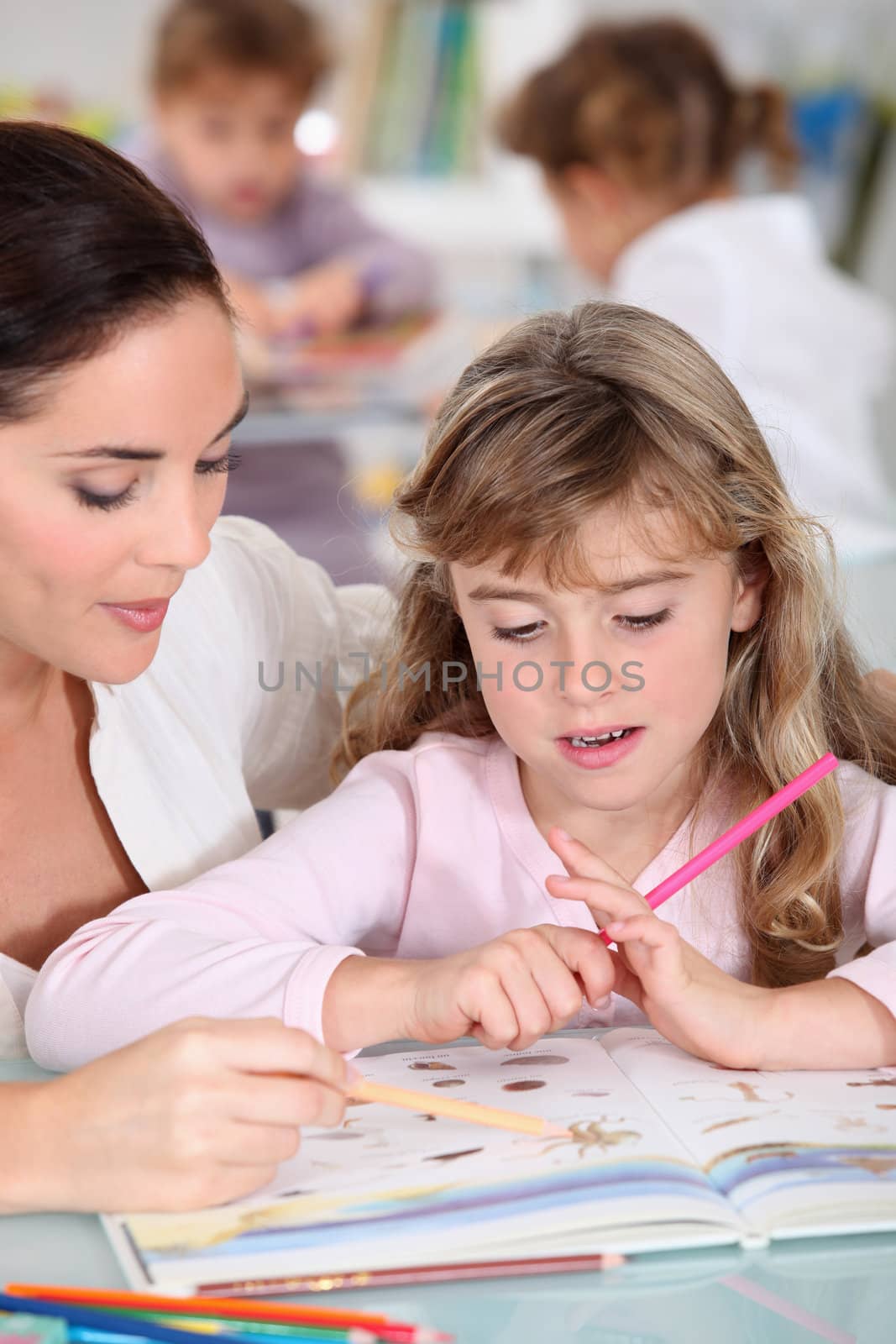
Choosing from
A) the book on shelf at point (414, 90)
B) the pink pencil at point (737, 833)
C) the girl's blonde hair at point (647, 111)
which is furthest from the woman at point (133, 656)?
the book on shelf at point (414, 90)

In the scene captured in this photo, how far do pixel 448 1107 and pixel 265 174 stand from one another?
126 inches

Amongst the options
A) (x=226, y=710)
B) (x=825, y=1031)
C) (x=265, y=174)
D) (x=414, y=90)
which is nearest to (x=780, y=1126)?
(x=825, y=1031)

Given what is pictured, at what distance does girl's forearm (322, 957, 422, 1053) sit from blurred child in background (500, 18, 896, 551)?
1.64m

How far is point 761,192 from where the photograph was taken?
401 cm

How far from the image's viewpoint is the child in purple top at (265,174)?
11.3 ft

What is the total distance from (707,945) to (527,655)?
258mm

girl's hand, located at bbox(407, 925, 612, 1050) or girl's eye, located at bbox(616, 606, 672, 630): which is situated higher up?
girl's eye, located at bbox(616, 606, 672, 630)

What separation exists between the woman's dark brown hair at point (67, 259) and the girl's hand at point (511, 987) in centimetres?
39

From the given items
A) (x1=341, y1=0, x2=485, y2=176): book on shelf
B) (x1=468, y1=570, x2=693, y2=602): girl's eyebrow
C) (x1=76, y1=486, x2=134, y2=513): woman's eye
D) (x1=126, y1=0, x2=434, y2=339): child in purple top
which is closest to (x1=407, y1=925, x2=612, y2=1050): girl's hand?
(x1=468, y1=570, x2=693, y2=602): girl's eyebrow

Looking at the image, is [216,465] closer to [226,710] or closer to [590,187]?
[226,710]

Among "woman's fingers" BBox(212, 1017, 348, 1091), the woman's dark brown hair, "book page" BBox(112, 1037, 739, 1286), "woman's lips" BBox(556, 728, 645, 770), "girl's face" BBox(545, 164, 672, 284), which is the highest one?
"girl's face" BBox(545, 164, 672, 284)

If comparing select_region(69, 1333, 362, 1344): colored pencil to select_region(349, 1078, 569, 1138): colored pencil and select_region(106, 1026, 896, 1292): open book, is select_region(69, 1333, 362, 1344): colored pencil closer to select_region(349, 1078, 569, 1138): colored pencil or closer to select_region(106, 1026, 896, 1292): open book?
select_region(106, 1026, 896, 1292): open book

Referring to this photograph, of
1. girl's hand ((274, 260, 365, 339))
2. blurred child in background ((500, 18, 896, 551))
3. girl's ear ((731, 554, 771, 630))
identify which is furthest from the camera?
girl's hand ((274, 260, 365, 339))

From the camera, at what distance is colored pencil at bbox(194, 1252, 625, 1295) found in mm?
671
